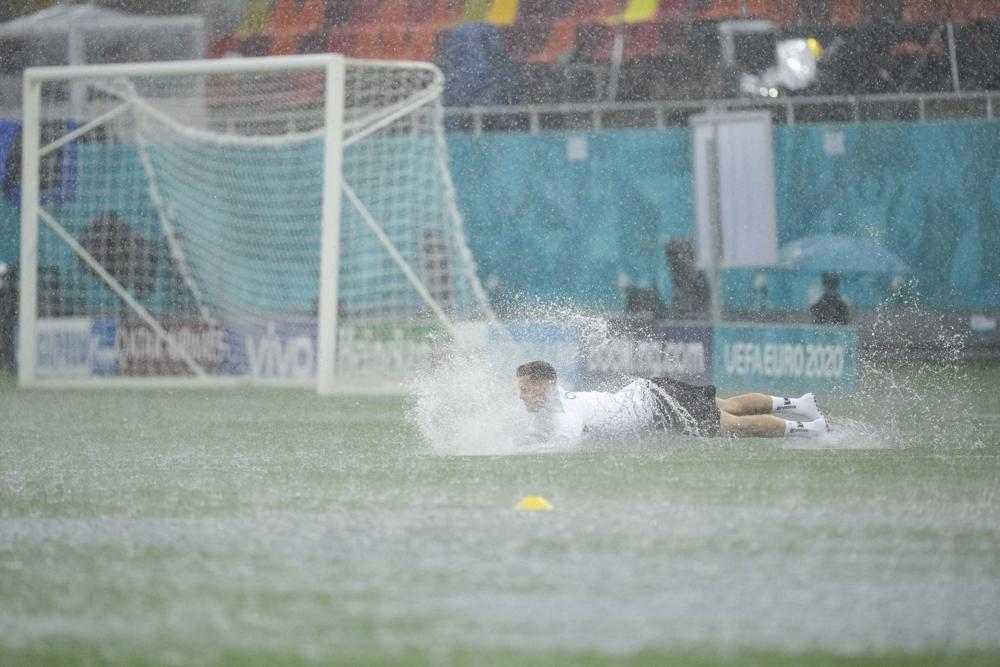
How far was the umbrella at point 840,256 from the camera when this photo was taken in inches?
803

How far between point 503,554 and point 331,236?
10.9 meters

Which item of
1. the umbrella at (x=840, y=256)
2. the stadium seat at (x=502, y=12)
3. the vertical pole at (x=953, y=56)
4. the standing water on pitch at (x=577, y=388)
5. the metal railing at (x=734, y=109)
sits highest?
the stadium seat at (x=502, y=12)

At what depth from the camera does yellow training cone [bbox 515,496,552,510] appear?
7430 mm

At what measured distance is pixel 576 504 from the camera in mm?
7574

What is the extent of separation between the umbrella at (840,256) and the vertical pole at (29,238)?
393 inches

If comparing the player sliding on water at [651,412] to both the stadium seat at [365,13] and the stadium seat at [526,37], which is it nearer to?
the stadium seat at [526,37]

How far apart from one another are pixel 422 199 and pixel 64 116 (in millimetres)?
5548

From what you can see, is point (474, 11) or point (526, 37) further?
point (474, 11)

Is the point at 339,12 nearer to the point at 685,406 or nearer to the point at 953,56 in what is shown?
the point at 953,56

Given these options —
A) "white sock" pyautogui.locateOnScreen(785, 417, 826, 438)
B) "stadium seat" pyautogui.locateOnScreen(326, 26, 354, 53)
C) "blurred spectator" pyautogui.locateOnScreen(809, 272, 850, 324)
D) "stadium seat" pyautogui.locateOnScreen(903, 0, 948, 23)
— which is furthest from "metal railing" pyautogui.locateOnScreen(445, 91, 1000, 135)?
"white sock" pyautogui.locateOnScreen(785, 417, 826, 438)

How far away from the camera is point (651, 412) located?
10.2 m

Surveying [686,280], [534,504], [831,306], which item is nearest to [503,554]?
[534,504]

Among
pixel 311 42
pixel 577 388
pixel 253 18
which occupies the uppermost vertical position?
pixel 253 18

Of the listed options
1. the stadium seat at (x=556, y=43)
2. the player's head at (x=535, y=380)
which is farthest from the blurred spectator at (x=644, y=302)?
the player's head at (x=535, y=380)
